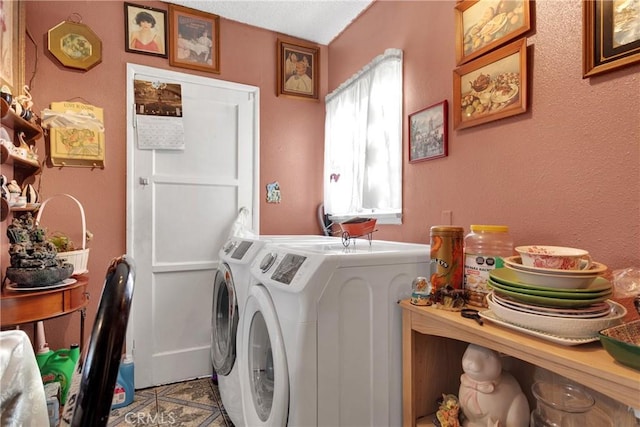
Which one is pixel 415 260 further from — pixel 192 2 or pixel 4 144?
pixel 192 2

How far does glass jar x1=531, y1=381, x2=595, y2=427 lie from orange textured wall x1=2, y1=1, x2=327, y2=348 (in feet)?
6.57

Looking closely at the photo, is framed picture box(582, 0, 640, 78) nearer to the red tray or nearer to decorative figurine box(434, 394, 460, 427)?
the red tray

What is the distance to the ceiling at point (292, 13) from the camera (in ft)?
7.61

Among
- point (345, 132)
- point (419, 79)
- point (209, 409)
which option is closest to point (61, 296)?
point (209, 409)

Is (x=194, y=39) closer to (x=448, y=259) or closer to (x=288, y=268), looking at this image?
(x=288, y=268)

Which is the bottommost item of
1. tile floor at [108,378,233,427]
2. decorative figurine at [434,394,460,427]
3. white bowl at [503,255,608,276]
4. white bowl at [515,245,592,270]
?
tile floor at [108,378,233,427]

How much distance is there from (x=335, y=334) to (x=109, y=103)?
2.14 metres

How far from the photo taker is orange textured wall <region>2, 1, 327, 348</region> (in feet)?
6.75

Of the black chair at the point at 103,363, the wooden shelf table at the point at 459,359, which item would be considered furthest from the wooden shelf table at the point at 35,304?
the wooden shelf table at the point at 459,359

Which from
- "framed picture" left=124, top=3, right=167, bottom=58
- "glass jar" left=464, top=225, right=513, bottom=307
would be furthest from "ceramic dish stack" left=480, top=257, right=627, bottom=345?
"framed picture" left=124, top=3, right=167, bottom=58

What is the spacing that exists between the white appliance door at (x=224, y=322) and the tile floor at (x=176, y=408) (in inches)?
9.9

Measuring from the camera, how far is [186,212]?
2.42m

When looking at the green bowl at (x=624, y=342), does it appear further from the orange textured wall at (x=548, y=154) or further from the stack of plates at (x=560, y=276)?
the orange textured wall at (x=548, y=154)

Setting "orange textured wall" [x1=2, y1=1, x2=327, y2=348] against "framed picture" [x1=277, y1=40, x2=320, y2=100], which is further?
"framed picture" [x1=277, y1=40, x2=320, y2=100]
